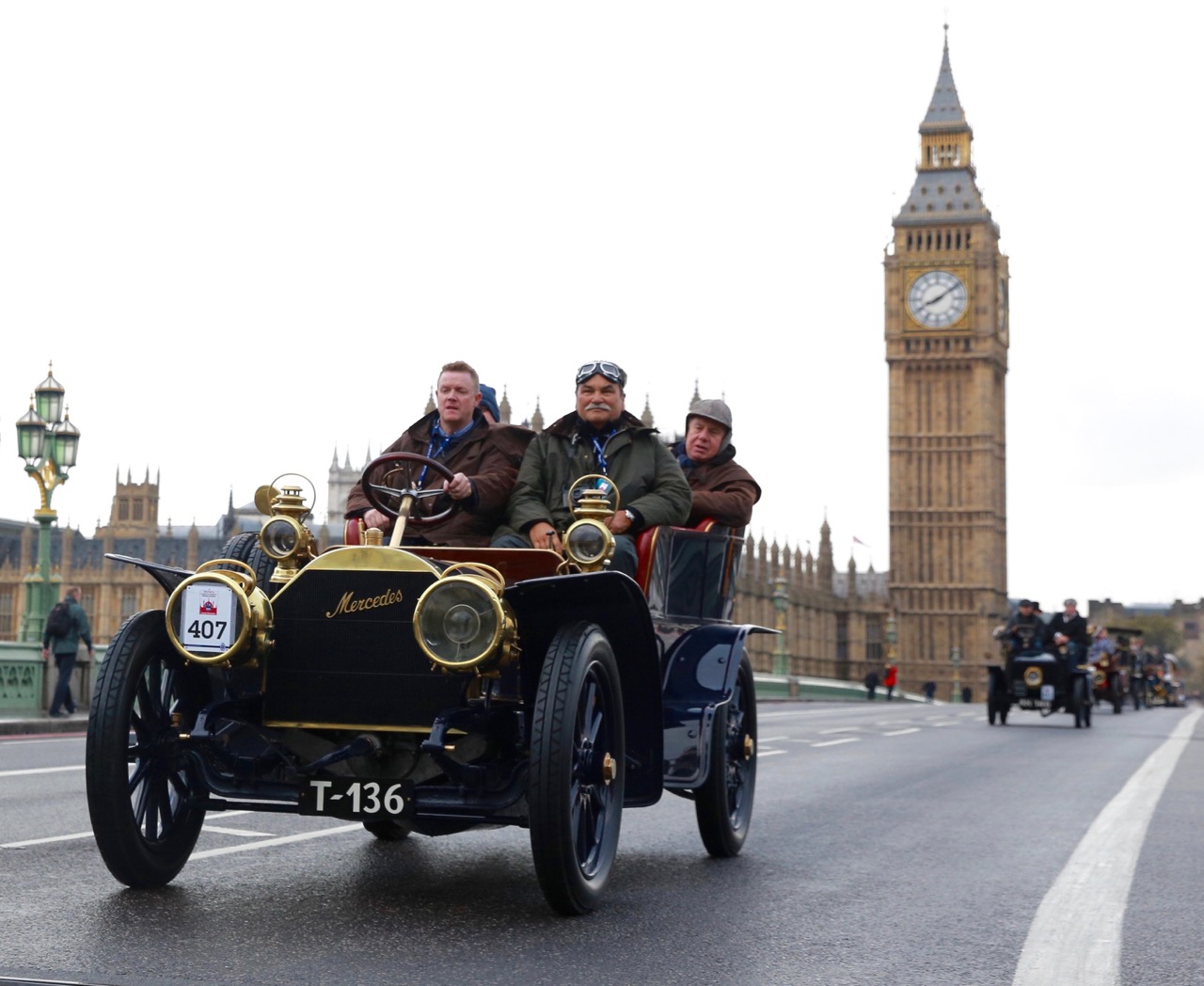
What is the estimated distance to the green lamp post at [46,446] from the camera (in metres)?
21.4

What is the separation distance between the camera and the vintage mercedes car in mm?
4664

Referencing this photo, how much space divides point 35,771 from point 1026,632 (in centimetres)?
1712

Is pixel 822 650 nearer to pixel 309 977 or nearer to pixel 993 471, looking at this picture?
pixel 993 471

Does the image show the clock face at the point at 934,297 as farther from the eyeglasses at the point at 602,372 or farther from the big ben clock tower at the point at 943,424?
the eyeglasses at the point at 602,372

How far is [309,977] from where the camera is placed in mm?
3875

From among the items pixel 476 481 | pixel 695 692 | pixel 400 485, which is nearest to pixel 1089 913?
pixel 695 692

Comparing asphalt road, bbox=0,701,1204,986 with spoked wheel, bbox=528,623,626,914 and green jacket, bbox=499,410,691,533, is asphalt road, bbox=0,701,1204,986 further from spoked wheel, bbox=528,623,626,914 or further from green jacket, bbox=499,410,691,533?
green jacket, bbox=499,410,691,533

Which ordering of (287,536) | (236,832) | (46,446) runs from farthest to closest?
(46,446) → (236,832) → (287,536)

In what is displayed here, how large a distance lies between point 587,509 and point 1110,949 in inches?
77.5

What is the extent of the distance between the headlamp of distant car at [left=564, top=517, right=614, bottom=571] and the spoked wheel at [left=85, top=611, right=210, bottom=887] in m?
1.16

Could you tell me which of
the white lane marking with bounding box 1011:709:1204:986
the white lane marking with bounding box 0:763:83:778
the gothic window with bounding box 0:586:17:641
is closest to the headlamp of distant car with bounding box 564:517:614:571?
the white lane marking with bounding box 1011:709:1204:986

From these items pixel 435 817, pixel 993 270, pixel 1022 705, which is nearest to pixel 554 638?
pixel 435 817

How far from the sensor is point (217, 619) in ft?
15.6

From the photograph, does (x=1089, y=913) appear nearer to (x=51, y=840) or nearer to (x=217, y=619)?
(x=217, y=619)
